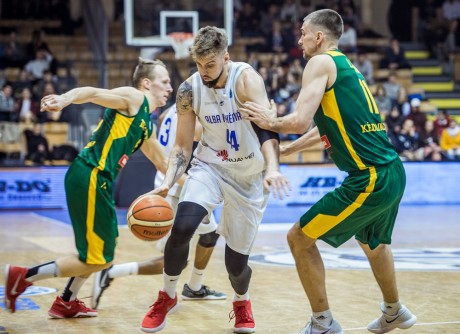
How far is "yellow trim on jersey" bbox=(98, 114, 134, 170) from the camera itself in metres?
6.96

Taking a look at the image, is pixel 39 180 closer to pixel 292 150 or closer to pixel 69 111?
pixel 69 111

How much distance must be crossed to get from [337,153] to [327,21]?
2.84 ft

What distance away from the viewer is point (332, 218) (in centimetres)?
586

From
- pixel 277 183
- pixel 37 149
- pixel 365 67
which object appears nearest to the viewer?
pixel 277 183

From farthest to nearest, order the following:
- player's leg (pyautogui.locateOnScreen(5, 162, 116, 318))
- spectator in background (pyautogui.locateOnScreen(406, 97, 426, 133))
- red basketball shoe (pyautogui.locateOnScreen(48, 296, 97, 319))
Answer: spectator in background (pyautogui.locateOnScreen(406, 97, 426, 133)) < red basketball shoe (pyautogui.locateOnScreen(48, 296, 97, 319)) < player's leg (pyautogui.locateOnScreen(5, 162, 116, 318))

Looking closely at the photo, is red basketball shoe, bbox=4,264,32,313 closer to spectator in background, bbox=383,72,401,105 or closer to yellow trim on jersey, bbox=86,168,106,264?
yellow trim on jersey, bbox=86,168,106,264

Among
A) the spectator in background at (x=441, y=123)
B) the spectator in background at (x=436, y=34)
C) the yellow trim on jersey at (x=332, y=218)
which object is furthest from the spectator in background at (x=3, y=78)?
the yellow trim on jersey at (x=332, y=218)

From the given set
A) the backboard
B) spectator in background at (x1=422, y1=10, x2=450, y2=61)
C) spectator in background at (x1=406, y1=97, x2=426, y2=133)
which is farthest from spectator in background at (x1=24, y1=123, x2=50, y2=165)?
spectator in background at (x1=422, y1=10, x2=450, y2=61)

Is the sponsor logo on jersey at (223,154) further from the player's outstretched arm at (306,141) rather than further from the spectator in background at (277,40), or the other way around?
the spectator in background at (277,40)

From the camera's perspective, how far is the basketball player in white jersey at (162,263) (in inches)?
287

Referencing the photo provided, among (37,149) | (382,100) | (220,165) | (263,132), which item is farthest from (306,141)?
(382,100)

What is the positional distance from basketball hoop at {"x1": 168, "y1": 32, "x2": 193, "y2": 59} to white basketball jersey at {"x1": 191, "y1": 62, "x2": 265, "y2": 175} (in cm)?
1145

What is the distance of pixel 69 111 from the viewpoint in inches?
755

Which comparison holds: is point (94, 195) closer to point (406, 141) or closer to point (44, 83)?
point (44, 83)
